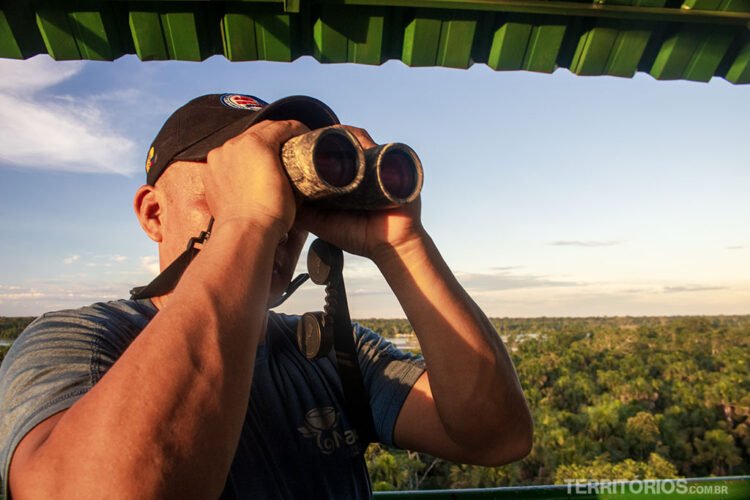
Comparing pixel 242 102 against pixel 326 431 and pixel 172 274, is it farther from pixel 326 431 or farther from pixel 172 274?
pixel 326 431

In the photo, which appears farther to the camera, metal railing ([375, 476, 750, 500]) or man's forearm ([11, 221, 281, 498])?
metal railing ([375, 476, 750, 500])

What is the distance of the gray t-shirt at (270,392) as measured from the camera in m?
0.75

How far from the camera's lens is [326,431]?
1.14 meters

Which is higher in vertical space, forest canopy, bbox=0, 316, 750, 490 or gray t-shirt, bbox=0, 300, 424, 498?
gray t-shirt, bbox=0, 300, 424, 498

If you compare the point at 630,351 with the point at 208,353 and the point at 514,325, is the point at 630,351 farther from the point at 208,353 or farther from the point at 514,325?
the point at 208,353

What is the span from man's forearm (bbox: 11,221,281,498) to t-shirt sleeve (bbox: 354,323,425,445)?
23.2 inches

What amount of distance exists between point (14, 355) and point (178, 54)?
1457mm

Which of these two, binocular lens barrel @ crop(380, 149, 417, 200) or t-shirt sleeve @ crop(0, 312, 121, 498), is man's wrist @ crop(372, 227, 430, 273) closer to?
binocular lens barrel @ crop(380, 149, 417, 200)

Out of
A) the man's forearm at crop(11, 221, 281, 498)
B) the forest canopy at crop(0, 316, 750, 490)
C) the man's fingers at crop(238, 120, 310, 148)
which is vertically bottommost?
the forest canopy at crop(0, 316, 750, 490)

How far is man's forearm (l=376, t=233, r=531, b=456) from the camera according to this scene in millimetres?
1061

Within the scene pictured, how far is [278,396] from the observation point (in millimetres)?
1124

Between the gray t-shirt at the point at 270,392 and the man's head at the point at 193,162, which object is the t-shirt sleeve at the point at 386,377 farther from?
the man's head at the point at 193,162

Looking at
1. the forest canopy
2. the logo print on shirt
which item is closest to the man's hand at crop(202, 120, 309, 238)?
the logo print on shirt

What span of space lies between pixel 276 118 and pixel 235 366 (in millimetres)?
517
